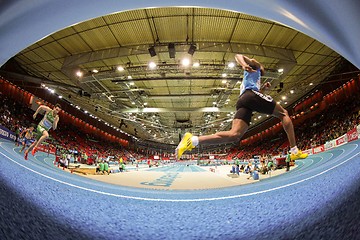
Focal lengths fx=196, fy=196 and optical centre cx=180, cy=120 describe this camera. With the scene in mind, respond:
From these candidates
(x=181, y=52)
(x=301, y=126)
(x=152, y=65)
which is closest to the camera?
(x=301, y=126)

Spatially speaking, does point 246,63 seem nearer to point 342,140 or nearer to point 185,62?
point 185,62

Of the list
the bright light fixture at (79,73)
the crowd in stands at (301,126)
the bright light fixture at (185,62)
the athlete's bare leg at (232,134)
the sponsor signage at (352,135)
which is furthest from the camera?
the bright light fixture at (79,73)

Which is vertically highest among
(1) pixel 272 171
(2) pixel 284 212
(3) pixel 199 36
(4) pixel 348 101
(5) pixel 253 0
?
(3) pixel 199 36

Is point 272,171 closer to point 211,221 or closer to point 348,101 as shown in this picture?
point 348,101

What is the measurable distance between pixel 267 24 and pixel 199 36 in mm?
2115

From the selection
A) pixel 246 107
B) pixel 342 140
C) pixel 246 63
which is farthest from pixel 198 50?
pixel 342 140

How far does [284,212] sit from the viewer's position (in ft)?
3.35

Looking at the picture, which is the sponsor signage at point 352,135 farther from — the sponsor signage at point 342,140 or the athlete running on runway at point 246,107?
the athlete running on runway at point 246,107

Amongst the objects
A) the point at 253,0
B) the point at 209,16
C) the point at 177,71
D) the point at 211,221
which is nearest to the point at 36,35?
the point at 253,0

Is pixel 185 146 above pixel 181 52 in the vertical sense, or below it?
below

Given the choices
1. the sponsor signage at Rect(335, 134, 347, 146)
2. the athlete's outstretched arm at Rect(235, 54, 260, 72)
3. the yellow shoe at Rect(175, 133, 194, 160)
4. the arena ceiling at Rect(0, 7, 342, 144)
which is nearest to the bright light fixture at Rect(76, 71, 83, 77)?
the arena ceiling at Rect(0, 7, 342, 144)

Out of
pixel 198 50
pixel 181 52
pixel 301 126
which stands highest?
pixel 181 52

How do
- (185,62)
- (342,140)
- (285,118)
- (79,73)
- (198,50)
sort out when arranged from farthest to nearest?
(79,73)
(185,62)
(198,50)
(342,140)
(285,118)

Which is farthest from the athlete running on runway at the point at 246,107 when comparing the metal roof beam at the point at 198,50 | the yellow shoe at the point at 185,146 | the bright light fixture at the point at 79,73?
the bright light fixture at the point at 79,73
